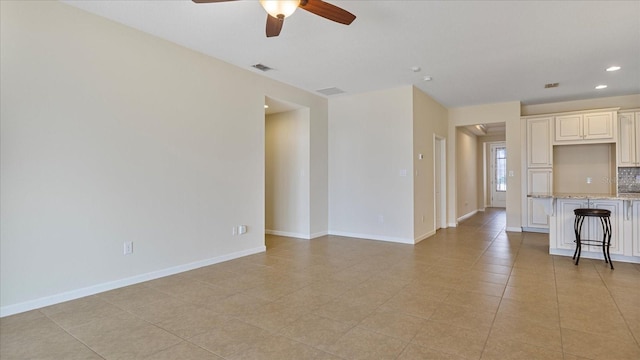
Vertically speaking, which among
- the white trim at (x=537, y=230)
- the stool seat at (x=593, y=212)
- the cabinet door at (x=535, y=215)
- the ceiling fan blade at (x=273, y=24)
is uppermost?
the ceiling fan blade at (x=273, y=24)

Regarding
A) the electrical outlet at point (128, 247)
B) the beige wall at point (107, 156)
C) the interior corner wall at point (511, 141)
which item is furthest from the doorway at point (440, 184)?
the electrical outlet at point (128, 247)

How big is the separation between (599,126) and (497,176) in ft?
18.7

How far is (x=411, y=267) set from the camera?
4109mm

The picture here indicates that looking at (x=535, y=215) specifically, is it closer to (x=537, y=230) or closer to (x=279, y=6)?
(x=537, y=230)

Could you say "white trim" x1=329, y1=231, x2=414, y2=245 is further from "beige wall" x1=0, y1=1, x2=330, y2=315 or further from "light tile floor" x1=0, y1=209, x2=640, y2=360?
"beige wall" x1=0, y1=1, x2=330, y2=315

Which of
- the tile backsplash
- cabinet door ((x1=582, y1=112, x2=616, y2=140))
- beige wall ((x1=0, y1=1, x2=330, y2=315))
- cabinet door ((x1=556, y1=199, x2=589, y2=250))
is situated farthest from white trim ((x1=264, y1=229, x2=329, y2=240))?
the tile backsplash

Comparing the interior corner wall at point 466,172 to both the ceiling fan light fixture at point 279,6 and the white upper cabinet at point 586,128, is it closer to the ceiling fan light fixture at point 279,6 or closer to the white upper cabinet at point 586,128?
the white upper cabinet at point 586,128

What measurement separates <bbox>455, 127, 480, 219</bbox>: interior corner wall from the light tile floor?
3.95 m

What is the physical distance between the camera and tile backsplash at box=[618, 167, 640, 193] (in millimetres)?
5910

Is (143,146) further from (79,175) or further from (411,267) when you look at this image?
(411,267)

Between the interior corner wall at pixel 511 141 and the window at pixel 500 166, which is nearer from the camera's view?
the interior corner wall at pixel 511 141

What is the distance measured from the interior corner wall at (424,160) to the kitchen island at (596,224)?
1.84 m

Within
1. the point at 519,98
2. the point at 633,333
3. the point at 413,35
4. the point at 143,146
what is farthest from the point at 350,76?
the point at 633,333

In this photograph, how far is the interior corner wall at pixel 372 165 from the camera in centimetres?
564
